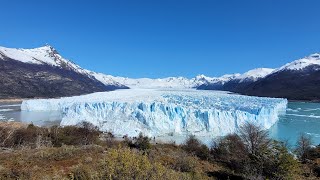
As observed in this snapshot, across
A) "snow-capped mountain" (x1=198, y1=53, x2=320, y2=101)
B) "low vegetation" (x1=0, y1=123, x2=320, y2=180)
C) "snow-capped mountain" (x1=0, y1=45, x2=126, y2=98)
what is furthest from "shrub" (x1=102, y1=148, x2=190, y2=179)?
"snow-capped mountain" (x1=198, y1=53, x2=320, y2=101)

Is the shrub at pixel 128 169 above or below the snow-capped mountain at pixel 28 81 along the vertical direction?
below

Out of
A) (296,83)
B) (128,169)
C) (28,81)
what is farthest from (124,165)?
(296,83)

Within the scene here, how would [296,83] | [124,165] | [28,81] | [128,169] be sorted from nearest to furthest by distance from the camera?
1. [128,169]
2. [124,165]
3. [28,81]
4. [296,83]

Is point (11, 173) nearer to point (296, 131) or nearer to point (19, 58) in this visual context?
point (296, 131)

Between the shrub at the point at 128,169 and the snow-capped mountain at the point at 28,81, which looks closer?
the shrub at the point at 128,169

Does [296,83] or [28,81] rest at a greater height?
[296,83]

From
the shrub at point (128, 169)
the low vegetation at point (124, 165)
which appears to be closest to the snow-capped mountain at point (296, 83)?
the low vegetation at point (124, 165)

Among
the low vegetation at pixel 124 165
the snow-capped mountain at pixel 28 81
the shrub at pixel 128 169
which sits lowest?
the low vegetation at pixel 124 165

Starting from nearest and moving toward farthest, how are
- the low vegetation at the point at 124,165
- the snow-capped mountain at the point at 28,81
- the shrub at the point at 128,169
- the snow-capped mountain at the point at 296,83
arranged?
the shrub at the point at 128,169, the low vegetation at the point at 124,165, the snow-capped mountain at the point at 28,81, the snow-capped mountain at the point at 296,83

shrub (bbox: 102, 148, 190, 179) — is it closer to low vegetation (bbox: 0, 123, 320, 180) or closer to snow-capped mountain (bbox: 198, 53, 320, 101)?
low vegetation (bbox: 0, 123, 320, 180)

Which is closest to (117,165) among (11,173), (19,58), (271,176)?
(11,173)

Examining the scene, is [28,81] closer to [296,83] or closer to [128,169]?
[296,83]

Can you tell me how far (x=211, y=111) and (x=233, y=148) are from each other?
1414 cm

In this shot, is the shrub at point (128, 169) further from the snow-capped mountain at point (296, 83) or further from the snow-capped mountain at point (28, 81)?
the snow-capped mountain at point (296, 83)
